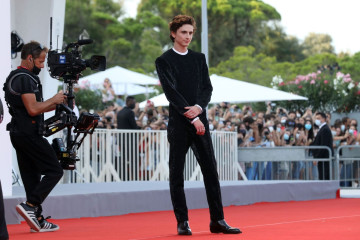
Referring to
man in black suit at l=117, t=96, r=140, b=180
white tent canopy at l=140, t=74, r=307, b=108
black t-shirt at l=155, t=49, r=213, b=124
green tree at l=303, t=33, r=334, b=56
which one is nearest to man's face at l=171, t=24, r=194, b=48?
black t-shirt at l=155, t=49, r=213, b=124

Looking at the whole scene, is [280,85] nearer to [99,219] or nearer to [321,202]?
[321,202]

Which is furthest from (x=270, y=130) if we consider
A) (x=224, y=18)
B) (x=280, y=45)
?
(x=280, y=45)

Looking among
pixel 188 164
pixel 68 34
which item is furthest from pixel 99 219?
pixel 68 34

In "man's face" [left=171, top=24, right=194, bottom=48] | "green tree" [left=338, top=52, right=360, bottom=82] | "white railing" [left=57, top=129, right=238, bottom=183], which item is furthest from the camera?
"green tree" [left=338, top=52, right=360, bottom=82]

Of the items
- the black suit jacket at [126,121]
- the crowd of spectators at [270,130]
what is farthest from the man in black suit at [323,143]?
the black suit jacket at [126,121]

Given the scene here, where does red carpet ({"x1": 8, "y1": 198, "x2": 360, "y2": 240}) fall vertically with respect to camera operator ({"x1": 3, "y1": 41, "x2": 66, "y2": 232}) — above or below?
below

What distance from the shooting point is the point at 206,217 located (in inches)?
446

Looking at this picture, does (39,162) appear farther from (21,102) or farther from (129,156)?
(129,156)

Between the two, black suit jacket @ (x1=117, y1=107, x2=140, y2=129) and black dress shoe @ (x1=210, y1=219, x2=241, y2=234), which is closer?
black dress shoe @ (x1=210, y1=219, x2=241, y2=234)

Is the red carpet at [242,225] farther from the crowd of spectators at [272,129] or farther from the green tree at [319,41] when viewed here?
the green tree at [319,41]

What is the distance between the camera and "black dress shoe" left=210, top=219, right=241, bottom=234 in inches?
318

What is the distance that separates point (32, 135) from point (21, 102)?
0.35 metres

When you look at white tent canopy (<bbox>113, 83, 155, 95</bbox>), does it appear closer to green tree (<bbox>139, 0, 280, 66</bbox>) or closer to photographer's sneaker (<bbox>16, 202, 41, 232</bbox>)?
photographer's sneaker (<bbox>16, 202, 41, 232</bbox>)

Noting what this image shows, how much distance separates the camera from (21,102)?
8.80 m
